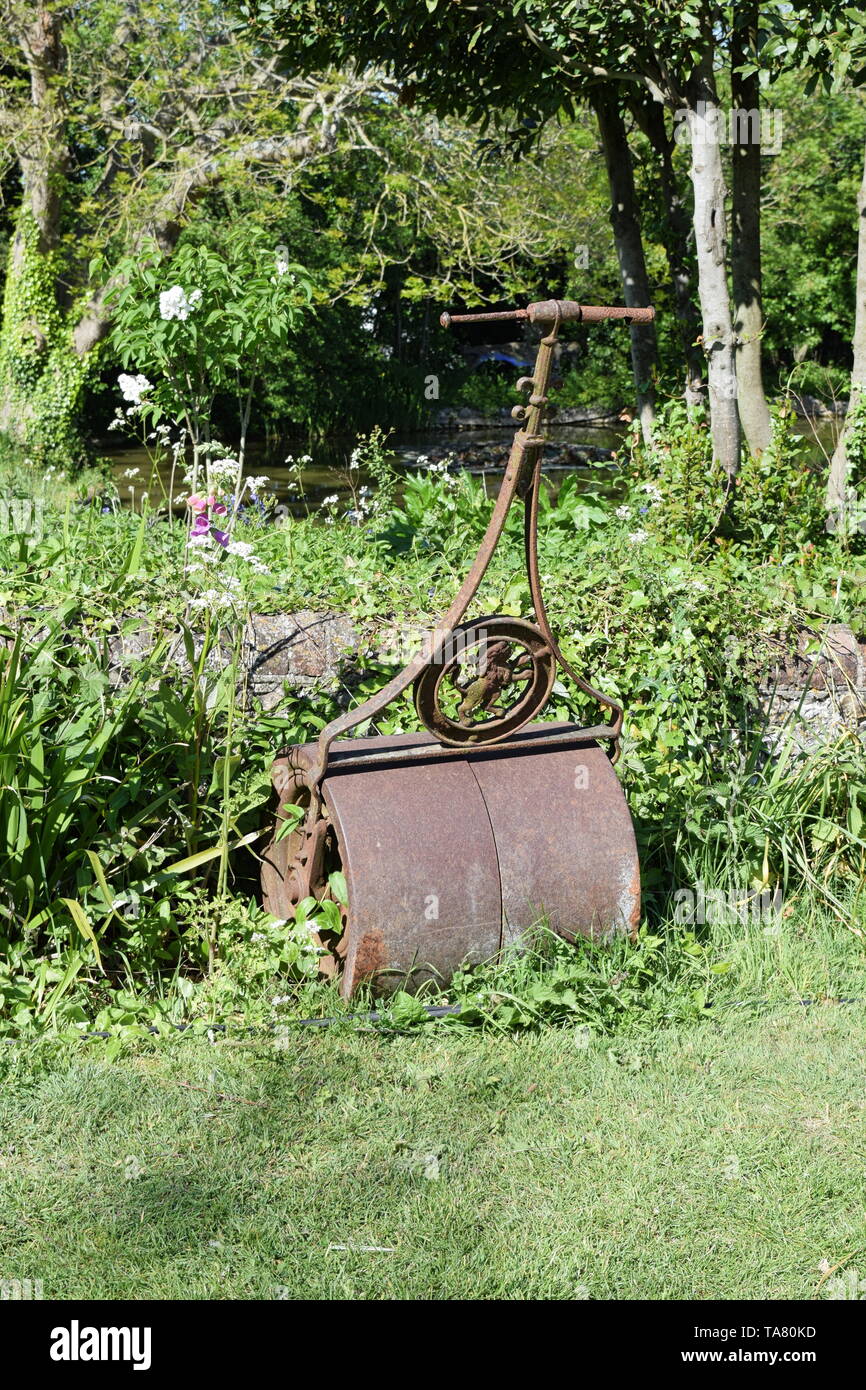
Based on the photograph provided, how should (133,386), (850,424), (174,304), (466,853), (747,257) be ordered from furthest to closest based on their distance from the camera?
(747,257), (850,424), (174,304), (133,386), (466,853)

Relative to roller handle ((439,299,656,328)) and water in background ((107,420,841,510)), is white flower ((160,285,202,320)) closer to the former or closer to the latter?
roller handle ((439,299,656,328))

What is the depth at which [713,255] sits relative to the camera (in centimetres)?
548

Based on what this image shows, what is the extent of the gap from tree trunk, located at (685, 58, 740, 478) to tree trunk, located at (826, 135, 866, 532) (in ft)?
1.51

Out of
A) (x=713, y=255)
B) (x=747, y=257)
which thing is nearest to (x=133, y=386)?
(x=713, y=255)

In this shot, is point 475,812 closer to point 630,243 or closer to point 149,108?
point 630,243

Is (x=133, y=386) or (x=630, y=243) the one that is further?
(x=630, y=243)

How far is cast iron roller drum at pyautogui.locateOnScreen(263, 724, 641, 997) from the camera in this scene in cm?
327

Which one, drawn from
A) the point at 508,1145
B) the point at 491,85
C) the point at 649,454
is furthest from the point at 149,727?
the point at 491,85

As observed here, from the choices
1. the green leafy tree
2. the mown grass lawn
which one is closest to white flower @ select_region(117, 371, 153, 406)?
the mown grass lawn

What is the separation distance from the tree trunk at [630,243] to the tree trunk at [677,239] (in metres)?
0.17

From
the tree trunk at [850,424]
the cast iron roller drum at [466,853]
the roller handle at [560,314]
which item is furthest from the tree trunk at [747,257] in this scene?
the cast iron roller drum at [466,853]

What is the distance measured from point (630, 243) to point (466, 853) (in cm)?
481

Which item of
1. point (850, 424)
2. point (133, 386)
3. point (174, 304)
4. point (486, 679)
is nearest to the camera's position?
point (486, 679)

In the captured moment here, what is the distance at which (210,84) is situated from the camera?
13281 mm
